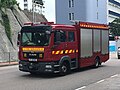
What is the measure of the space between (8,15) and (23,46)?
73.7 feet

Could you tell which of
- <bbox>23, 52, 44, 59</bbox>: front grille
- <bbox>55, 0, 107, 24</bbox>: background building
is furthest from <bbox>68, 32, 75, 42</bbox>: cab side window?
<bbox>55, 0, 107, 24</bbox>: background building

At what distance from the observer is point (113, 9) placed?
117 metres

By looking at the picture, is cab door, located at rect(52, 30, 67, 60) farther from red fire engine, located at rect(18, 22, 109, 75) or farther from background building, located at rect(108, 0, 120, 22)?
background building, located at rect(108, 0, 120, 22)

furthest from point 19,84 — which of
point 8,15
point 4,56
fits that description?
point 8,15

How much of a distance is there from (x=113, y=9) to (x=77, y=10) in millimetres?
42914

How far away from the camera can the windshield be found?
1633cm

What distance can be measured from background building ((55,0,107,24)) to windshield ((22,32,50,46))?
58126 mm

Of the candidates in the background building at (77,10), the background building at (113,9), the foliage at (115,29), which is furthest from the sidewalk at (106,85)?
the background building at (113,9)

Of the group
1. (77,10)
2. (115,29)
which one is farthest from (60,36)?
(115,29)

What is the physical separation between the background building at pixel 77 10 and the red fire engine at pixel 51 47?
5641 cm

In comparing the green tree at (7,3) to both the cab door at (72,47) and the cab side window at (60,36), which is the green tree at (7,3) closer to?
the cab door at (72,47)

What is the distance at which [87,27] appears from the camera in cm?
2014

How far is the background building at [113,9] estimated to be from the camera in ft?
373

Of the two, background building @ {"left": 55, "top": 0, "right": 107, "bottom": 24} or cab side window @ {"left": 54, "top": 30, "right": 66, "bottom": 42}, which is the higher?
background building @ {"left": 55, "top": 0, "right": 107, "bottom": 24}
